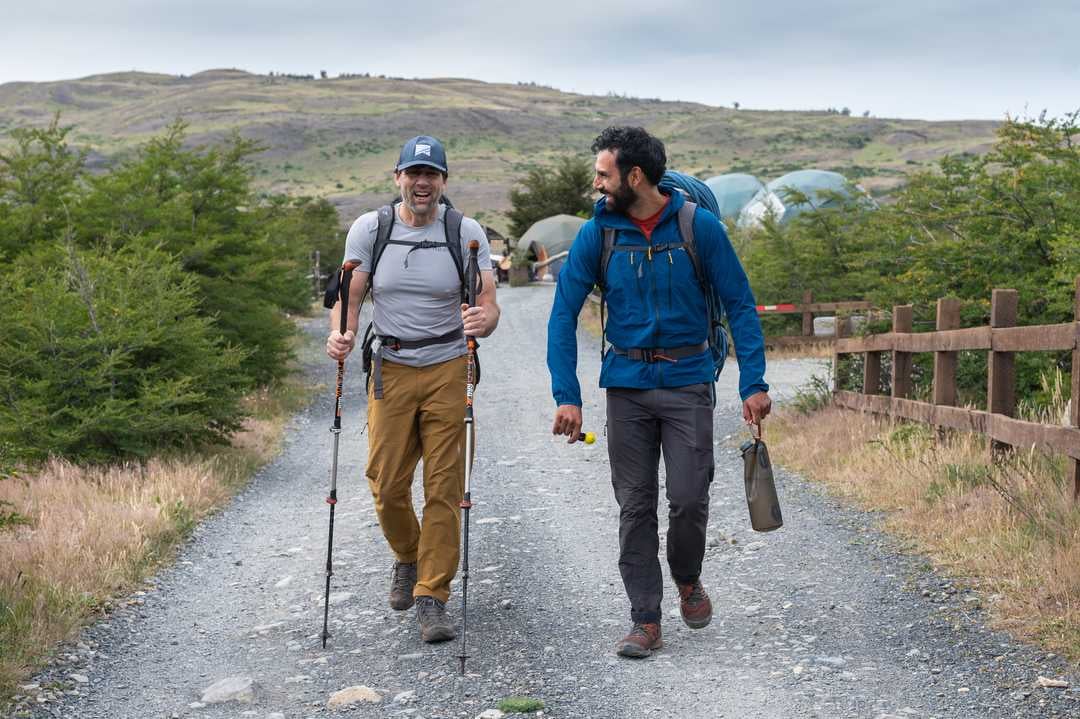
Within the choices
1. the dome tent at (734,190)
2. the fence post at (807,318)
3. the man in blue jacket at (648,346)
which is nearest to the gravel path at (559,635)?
the man in blue jacket at (648,346)

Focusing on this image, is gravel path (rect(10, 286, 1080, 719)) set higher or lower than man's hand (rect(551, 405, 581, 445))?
lower

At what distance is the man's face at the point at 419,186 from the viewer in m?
6.06

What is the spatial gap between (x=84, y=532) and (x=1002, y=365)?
584 centimetres

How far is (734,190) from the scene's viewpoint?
55.3 meters

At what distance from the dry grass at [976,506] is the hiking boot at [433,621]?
2467 mm

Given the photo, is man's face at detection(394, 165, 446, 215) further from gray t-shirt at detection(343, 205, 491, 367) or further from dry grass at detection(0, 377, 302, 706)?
dry grass at detection(0, 377, 302, 706)

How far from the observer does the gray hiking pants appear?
5.63 meters

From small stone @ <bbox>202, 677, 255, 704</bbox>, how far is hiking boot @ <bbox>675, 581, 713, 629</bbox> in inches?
76.4

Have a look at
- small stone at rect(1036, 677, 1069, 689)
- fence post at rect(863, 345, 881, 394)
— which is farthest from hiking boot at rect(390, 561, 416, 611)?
fence post at rect(863, 345, 881, 394)

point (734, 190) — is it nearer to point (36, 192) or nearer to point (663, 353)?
point (36, 192)

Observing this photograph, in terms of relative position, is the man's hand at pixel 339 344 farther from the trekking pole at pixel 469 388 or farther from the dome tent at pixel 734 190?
the dome tent at pixel 734 190

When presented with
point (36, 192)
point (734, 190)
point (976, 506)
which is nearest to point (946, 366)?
point (976, 506)

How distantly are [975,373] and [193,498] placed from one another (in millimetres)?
6856

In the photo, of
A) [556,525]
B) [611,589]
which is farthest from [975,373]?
[611,589]
